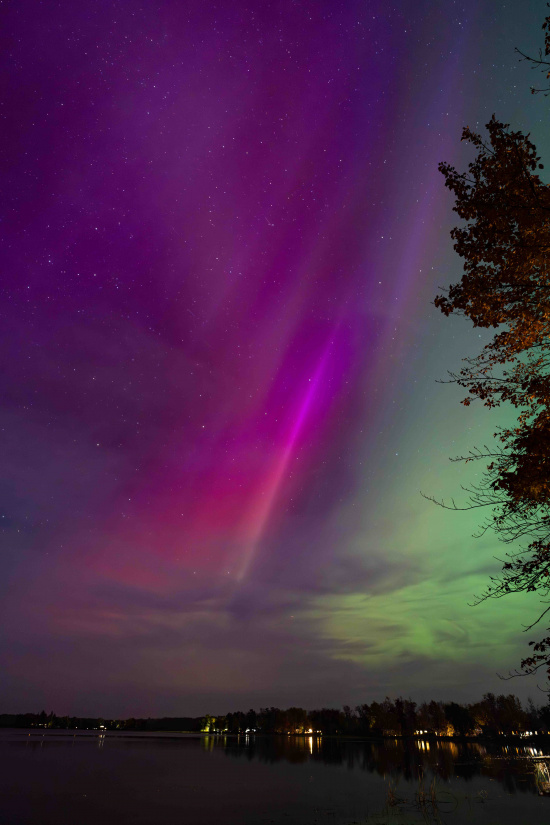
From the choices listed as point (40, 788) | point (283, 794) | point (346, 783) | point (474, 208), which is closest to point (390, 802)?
point (283, 794)

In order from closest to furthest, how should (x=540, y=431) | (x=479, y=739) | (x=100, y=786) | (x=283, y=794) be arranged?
(x=540, y=431) < (x=283, y=794) < (x=100, y=786) < (x=479, y=739)

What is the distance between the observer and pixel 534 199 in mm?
8453

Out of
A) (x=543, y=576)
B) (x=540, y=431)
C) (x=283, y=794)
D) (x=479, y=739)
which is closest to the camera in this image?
(x=540, y=431)

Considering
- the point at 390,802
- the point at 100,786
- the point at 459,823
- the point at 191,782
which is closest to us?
the point at 459,823

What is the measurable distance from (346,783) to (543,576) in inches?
2480

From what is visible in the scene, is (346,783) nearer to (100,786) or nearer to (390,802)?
(390,802)

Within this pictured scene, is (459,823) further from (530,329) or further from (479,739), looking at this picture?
(479,739)

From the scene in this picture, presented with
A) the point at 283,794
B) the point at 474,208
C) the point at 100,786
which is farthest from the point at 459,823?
the point at 100,786

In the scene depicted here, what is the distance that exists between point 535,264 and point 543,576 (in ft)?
19.2

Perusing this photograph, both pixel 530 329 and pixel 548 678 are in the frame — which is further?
pixel 530 329

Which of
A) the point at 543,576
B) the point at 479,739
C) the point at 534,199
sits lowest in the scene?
the point at 479,739

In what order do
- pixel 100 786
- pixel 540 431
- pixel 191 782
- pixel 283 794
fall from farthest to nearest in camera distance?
pixel 191 782 < pixel 100 786 < pixel 283 794 < pixel 540 431

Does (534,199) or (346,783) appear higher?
(534,199)

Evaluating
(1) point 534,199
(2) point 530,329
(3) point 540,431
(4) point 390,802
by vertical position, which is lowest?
(4) point 390,802
